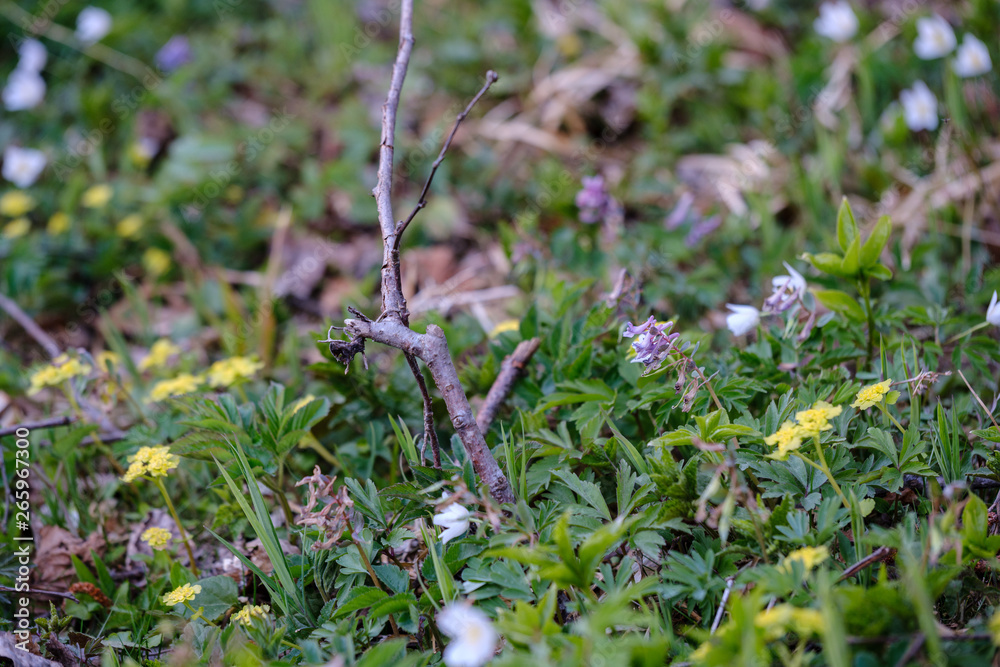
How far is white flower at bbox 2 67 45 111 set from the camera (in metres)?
4.06

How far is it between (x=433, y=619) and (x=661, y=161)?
2.61 meters

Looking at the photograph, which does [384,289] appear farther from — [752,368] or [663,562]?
[752,368]

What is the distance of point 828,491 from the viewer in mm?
1507

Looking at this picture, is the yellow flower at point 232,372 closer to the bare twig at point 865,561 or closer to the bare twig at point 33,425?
the bare twig at point 33,425

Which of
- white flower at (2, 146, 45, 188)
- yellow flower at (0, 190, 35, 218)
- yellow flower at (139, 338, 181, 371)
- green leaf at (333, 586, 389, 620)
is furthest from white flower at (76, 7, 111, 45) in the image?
green leaf at (333, 586, 389, 620)

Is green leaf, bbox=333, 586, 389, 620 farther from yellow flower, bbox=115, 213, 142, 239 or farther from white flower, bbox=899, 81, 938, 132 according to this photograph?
white flower, bbox=899, 81, 938, 132

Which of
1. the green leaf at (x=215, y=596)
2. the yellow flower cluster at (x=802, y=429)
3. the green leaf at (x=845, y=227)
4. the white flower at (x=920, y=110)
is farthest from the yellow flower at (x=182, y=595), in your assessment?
the white flower at (x=920, y=110)

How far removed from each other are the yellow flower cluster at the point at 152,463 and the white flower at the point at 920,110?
3.25 m

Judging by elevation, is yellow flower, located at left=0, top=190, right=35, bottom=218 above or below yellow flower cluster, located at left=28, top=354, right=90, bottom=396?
above

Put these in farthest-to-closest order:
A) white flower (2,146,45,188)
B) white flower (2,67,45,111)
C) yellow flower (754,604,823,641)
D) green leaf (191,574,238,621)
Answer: white flower (2,67,45,111) → white flower (2,146,45,188) → green leaf (191,574,238,621) → yellow flower (754,604,823,641)

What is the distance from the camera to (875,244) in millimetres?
1813

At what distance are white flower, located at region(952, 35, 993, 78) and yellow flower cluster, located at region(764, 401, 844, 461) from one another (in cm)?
255

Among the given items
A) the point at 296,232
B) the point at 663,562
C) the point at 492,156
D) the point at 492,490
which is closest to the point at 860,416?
the point at 663,562

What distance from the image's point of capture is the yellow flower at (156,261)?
3.36 meters
